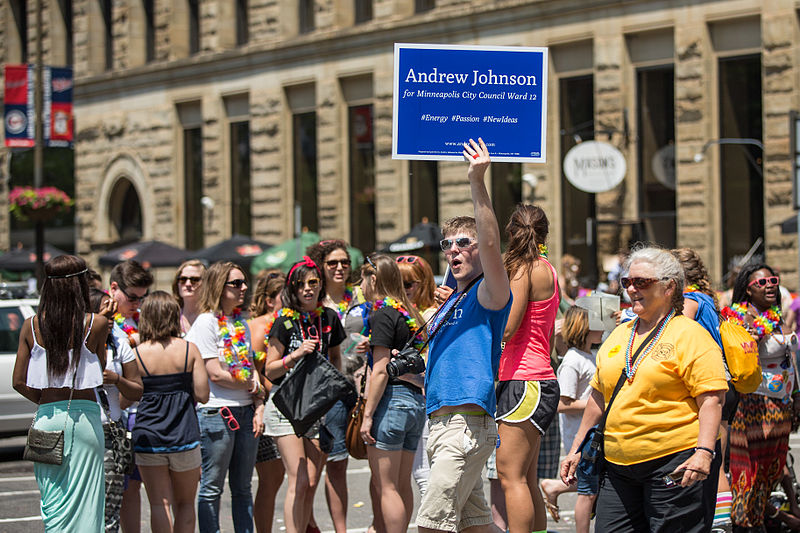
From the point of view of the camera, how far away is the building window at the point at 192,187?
1197 inches

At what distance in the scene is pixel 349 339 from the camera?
343 inches

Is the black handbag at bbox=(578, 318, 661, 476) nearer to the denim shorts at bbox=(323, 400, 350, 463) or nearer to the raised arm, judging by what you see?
the raised arm

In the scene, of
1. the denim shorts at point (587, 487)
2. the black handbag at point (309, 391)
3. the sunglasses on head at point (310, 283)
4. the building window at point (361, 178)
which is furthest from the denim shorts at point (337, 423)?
the building window at point (361, 178)

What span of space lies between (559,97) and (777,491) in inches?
571

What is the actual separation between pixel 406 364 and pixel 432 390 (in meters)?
0.45

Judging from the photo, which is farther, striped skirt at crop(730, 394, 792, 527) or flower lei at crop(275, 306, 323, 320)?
striped skirt at crop(730, 394, 792, 527)

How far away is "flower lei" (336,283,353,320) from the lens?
29.1 feet

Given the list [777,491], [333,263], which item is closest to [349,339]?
[333,263]

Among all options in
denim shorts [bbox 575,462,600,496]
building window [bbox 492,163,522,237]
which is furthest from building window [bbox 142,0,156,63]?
denim shorts [bbox 575,462,600,496]

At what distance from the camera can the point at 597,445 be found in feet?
17.8

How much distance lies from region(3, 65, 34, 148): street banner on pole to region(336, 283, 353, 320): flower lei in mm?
19688

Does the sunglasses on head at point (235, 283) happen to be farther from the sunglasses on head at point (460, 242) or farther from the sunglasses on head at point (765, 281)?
the sunglasses on head at point (765, 281)

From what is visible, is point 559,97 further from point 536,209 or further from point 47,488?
point 47,488

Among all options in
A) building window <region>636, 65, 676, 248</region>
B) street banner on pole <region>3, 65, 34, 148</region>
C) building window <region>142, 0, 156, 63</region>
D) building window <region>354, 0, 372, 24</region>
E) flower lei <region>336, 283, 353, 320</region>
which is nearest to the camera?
flower lei <region>336, 283, 353, 320</region>
